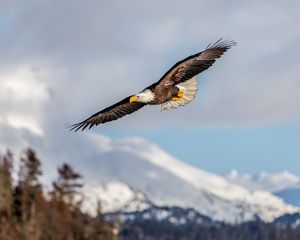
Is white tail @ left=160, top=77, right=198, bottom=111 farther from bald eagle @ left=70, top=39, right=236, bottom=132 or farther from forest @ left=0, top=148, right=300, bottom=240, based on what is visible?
forest @ left=0, top=148, right=300, bottom=240

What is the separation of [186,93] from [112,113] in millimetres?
2120

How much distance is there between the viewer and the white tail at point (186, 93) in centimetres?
1670

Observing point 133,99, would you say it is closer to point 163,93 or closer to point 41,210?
point 163,93

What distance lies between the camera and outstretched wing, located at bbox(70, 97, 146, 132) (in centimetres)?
1817

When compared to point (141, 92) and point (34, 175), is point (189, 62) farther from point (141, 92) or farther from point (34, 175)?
point (34, 175)

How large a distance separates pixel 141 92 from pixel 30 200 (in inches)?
2792

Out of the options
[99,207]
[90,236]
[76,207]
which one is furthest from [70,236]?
[76,207]

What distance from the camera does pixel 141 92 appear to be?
17094 millimetres

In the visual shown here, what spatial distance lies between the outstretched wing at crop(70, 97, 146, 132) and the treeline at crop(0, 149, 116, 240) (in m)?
52.5

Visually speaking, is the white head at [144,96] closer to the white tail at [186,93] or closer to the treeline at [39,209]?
the white tail at [186,93]

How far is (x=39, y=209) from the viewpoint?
A: 84250mm

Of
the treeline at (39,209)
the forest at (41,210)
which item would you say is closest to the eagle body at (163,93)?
the forest at (41,210)

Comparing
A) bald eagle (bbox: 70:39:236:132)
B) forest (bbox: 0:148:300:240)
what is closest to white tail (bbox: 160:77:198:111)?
bald eagle (bbox: 70:39:236:132)

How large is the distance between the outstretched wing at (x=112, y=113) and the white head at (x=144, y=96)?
91 centimetres
